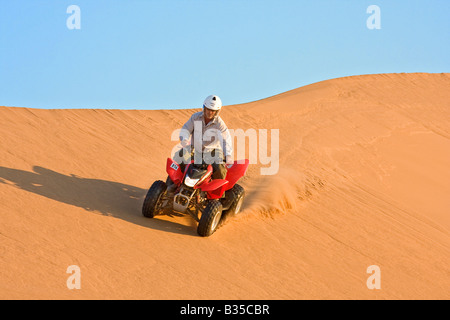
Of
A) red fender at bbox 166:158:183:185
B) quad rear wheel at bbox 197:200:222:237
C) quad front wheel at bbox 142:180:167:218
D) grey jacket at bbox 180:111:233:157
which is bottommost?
quad rear wheel at bbox 197:200:222:237

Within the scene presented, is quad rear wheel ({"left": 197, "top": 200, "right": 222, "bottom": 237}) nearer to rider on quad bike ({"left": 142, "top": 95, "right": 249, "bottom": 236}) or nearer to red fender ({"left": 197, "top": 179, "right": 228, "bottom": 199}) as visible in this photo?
rider on quad bike ({"left": 142, "top": 95, "right": 249, "bottom": 236})

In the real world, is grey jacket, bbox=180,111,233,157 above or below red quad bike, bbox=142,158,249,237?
above

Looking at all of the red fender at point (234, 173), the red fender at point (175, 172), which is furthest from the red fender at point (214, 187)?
the red fender at point (175, 172)

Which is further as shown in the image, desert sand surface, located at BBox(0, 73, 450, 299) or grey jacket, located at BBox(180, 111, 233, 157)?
grey jacket, located at BBox(180, 111, 233, 157)

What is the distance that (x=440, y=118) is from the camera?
18.6m

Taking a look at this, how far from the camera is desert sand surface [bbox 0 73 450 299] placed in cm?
773

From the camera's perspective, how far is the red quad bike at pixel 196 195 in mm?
8945

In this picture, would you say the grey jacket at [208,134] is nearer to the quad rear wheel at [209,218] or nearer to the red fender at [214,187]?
the red fender at [214,187]

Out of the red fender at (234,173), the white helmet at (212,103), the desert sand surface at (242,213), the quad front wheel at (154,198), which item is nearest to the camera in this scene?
the desert sand surface at (242,213)

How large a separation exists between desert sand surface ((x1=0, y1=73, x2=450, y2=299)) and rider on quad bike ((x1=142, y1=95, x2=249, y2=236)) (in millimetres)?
325

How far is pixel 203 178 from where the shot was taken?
9.12 metres

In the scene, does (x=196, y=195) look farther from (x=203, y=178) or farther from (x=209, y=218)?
(x=209, y=218)

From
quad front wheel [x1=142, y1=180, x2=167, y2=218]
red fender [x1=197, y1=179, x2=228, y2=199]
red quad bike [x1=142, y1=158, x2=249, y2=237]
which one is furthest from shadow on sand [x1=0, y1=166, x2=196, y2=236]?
red fender [x1=197, y1=179, x2=228, y2=199]

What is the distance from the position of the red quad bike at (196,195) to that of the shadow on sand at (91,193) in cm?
29
